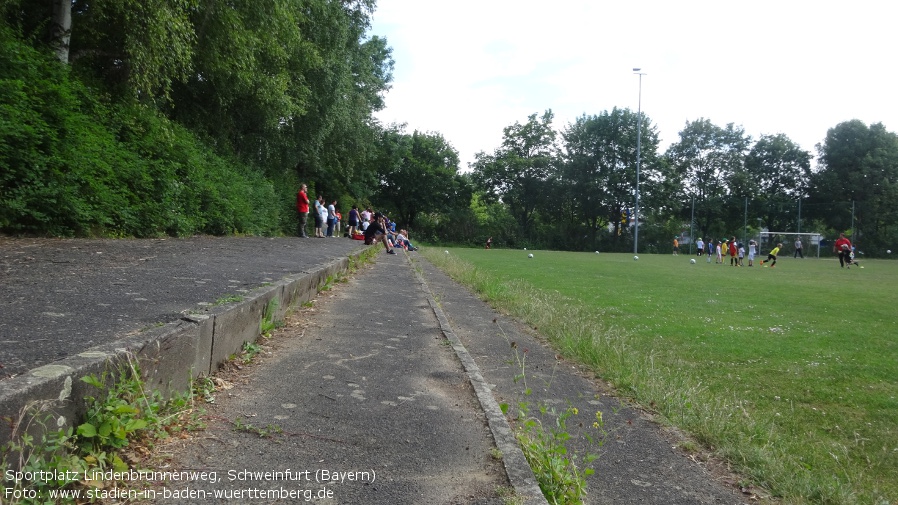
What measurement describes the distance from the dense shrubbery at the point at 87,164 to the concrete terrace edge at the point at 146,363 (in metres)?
6.37

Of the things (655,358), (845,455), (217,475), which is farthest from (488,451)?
(655,358)

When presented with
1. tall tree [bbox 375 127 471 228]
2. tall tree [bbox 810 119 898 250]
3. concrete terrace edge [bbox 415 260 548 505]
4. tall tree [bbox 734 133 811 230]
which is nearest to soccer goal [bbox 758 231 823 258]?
tall tree [bbox 810 119 898 250]

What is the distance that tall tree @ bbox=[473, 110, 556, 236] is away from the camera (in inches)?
2702

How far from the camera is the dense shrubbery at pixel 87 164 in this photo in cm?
938

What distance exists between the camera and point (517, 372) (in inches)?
223

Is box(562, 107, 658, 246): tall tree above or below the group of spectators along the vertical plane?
above

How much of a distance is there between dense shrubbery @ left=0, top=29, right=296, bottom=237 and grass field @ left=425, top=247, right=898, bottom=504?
7.64 meters

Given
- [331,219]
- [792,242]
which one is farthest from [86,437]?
[792,242]

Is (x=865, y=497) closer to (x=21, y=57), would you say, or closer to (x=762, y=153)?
(x=21, y=57)

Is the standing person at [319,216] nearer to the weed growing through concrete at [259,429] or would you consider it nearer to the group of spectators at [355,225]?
the group of spectators at [355,225]

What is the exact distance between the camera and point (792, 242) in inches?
2197

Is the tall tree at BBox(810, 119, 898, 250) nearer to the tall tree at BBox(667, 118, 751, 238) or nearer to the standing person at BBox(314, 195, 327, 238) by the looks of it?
the tall tree at BBox(667, 118, 751, 238)

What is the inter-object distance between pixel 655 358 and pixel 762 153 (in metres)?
74.9

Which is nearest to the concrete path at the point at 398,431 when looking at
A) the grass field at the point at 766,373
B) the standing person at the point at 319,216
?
the grass field at the point at 766,373
